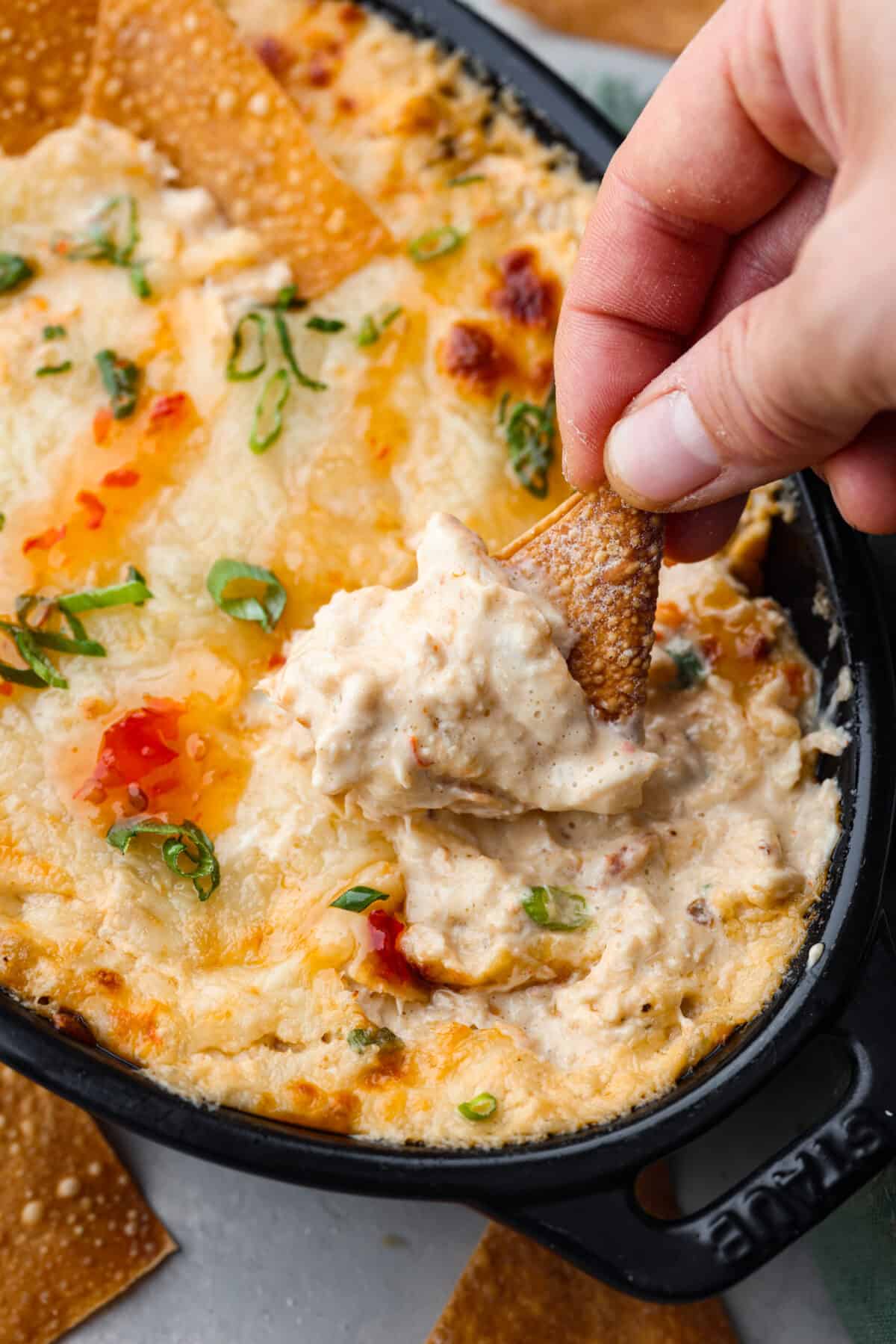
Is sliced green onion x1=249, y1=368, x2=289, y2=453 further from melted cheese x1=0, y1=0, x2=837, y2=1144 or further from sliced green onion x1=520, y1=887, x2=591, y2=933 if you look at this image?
sliced green onion x1=520, y1=887, x2=591, y2=933

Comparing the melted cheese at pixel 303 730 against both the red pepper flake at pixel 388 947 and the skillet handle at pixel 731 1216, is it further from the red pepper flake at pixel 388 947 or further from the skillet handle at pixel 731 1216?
the skillet handle at pixel 731 1216

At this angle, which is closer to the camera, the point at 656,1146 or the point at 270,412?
the point at 656,1146

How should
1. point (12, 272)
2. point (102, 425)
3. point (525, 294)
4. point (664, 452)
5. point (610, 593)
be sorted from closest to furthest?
1. point (664, 452)
2. point (610, 593)
3. point (102, 425)
4. point (12, 272)
5. point (525, 294)

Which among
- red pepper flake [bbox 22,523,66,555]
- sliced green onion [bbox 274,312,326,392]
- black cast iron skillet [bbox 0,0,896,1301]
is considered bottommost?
black cast iron skillet [bbox 0,0,896,1301]

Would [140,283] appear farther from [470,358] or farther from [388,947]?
[388,947]

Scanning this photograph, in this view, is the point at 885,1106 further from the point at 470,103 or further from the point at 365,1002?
the point at 470,103

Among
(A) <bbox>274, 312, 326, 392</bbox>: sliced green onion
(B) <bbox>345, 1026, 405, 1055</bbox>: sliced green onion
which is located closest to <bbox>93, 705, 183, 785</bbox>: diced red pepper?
(B) <bbox>345, 1026, 405, 1055</bbox>: sliced green onion

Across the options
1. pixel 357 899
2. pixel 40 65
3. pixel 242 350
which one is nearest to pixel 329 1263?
pixel 357 899
